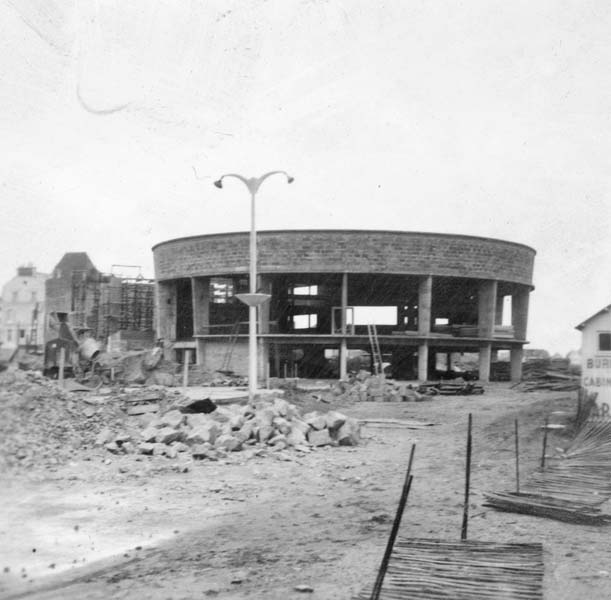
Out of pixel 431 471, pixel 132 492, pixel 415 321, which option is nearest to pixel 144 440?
pixel 132 492

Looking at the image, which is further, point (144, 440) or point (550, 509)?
point (144, 440)

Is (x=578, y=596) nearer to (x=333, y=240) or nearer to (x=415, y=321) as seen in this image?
(x=333, y=240)

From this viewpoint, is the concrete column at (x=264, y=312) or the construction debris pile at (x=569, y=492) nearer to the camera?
the construction debris pile at (x=569, y=492)

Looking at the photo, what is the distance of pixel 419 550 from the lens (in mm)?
6648

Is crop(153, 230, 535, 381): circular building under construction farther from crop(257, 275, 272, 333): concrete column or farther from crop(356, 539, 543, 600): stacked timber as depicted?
crop(356, 539, 543, 600): stacked timber

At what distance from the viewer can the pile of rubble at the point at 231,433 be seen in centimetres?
1320

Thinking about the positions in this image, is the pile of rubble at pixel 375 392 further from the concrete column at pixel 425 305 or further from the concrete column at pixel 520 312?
the concrete column at pixel 520 312

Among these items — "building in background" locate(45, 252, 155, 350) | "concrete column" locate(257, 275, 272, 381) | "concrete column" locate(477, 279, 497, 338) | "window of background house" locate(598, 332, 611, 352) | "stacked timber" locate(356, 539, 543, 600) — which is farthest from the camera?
"building in background" locate(45, 252, 155, 350)

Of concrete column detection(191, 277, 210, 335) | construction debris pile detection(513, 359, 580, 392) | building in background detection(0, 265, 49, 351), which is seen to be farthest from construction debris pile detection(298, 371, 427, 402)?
concrete column detection(191, 277, 210, 335)

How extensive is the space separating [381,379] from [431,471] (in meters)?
18.0

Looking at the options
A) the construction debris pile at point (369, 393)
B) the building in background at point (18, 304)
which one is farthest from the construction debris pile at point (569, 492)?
the construction debris pile at point (369, 393)

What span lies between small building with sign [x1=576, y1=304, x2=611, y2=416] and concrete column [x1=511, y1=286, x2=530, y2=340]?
22.3 metres

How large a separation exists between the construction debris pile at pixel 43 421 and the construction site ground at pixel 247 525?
0.51 meters

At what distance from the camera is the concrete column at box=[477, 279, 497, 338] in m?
39.3
